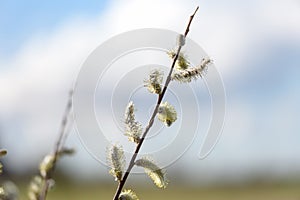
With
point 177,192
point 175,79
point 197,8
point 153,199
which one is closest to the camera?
point 197,8

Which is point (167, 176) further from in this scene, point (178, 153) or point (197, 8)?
point (197, 8)

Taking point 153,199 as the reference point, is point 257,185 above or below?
above

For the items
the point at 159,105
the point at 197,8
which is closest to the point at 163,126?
the point at 159,105

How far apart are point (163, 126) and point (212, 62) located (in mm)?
144

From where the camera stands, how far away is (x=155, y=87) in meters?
1.15

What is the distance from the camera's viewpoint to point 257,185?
19.3m

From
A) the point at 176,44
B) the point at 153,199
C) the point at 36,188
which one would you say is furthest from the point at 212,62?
the point at 153,199

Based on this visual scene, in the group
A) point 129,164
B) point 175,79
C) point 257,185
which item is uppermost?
point 257,185

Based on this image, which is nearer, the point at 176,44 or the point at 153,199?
the point at 176,44

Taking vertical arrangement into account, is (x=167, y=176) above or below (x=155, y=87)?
below

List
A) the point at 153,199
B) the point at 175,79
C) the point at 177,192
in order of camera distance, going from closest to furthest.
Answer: the point at 175,79, the point at 153,199, the point at 177,192

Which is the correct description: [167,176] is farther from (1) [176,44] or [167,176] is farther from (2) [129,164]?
(1) [176,44]

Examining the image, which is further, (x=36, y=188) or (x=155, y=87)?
(x=36, y=188)

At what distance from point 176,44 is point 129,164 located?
0.22 metres
